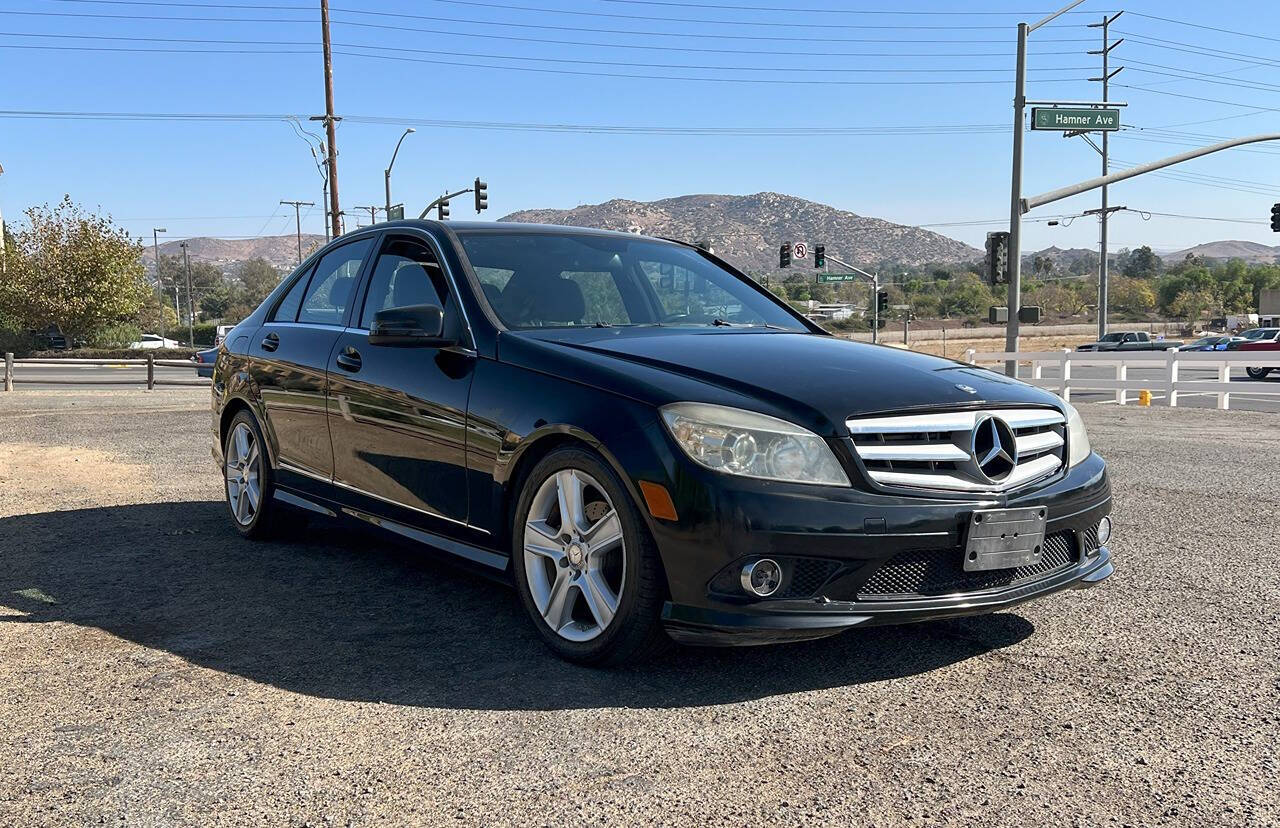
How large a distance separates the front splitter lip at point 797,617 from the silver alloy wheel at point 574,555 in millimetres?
282

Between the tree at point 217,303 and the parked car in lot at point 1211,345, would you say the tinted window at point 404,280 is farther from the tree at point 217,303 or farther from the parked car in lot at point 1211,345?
the tree at point 217,303

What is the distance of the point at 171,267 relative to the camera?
184 metres

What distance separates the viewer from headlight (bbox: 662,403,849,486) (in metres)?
3.44

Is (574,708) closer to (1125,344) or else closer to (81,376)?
(81,376)

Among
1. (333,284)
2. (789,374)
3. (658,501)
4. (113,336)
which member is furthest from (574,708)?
(113,336)

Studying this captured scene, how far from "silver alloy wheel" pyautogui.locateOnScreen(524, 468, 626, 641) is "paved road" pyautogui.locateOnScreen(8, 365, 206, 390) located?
27036mm

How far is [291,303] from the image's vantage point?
6.09 meters

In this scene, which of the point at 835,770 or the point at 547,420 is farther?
the point at 547,420

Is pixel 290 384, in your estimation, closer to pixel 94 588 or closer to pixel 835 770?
pixel 94 588

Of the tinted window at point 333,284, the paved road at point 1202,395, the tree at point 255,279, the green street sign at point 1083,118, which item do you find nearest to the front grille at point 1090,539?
the tinted window at point 333,284

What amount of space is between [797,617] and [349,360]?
262 cm

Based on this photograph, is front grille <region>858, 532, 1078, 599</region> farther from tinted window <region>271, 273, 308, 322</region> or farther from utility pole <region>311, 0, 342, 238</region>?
utility pole <region>311, 0, 342, 238</region>

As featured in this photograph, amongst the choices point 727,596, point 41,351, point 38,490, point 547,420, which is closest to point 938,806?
point 727,596

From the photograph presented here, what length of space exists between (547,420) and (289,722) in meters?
1.29
